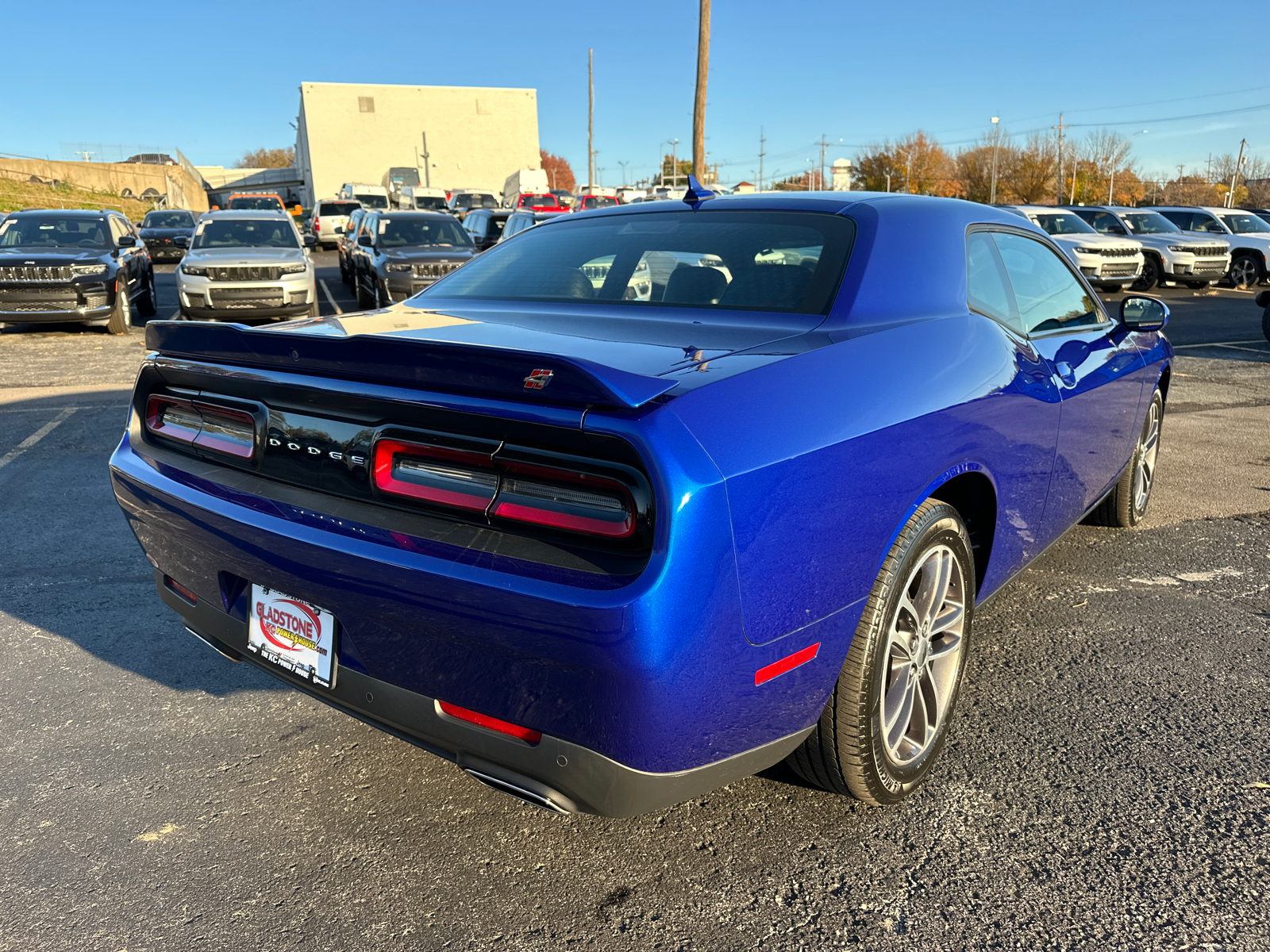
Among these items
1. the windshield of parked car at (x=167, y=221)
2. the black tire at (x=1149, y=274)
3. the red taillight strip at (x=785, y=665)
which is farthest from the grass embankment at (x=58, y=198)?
the red taillight strip at (x=785, y=665)

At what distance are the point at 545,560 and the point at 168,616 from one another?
253 centimetres

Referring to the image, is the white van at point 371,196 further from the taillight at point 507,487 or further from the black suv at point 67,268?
the taillight at point 507,487

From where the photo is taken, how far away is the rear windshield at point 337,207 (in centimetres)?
3566

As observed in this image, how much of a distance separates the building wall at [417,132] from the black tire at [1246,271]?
49608 mm

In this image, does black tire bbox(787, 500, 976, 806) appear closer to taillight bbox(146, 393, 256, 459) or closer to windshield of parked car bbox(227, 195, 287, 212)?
taillight bbox(146, 393, 256, 459)

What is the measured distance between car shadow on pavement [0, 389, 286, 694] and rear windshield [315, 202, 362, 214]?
31.6 m

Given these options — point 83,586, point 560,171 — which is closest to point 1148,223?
point 83,586

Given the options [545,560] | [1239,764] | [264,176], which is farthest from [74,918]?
[264,176]

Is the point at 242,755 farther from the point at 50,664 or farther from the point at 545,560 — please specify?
the point at 545,560

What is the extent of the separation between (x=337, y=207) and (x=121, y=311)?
24.7 m

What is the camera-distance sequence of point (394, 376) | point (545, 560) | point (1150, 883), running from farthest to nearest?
point (1150, 883) < point (394, 376) < point (545, 560)

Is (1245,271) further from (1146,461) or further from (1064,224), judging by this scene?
(1146,461)

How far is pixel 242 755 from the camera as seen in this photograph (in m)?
2.71

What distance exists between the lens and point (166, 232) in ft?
94.3
